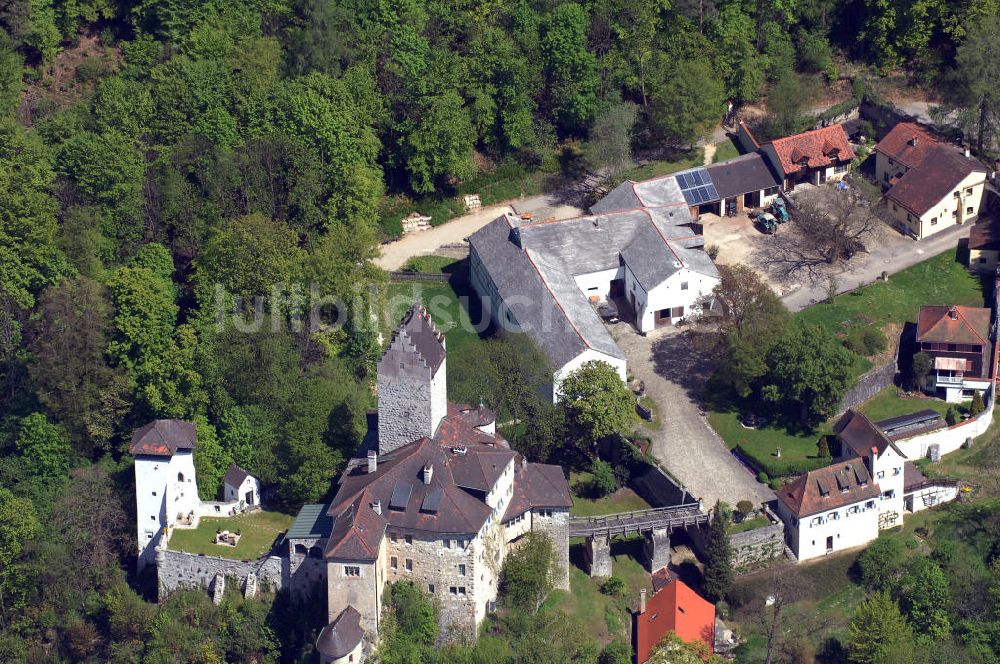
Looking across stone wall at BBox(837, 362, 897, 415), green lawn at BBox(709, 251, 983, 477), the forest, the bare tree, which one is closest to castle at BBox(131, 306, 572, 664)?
the forest

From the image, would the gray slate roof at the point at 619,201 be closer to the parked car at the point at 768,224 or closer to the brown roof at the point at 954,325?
the parked car at the point at 768,224

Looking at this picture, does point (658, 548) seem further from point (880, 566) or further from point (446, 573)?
point (446, 573)

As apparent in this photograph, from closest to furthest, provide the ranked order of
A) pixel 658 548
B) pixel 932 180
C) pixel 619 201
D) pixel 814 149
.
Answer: pixel 658 548
pixel 619 201
pixel 932 180
pixel 814 149

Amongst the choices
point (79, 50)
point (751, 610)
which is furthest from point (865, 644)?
point (79, 50)

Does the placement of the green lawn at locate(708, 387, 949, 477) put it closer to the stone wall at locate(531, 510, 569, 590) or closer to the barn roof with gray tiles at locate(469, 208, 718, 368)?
the barn roof with gray tiles at locate(469, 208, 718, 368)

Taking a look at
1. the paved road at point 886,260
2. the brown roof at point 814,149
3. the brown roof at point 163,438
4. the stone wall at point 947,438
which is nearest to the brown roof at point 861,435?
the stone wall at point 947,438

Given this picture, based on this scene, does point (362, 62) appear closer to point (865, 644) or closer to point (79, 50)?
point (79, 50)

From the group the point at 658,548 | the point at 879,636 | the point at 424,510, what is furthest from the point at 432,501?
the point at 879,636
